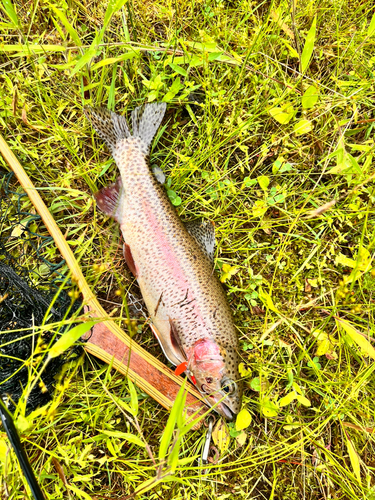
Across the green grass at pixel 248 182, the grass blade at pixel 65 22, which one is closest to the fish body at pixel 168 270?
the green grass at pixel 248 182

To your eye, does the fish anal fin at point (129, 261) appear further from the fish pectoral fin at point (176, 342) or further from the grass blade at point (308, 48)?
the grass blade at point (308, 48)

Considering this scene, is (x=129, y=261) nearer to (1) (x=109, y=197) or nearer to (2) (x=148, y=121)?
(1) (x=109, y=197)

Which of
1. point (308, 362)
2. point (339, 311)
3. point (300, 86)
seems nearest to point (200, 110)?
point (300, 86)

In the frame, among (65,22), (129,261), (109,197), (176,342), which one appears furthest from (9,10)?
(176,342)

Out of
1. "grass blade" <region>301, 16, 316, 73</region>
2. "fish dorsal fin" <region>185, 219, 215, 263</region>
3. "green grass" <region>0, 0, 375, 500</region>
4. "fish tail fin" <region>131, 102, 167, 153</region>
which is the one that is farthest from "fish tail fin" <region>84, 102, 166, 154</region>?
"grass blade" <region>301, 16, 316, 73</region>

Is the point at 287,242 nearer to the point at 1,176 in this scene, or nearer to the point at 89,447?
the point at 89,447

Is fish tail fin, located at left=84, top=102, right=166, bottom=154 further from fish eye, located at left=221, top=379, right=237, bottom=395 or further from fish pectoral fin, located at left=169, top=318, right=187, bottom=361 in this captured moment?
fish eye, located at left=221, top=379, right=237, bottom=395
